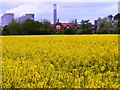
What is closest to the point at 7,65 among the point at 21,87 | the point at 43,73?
the point at 43,73

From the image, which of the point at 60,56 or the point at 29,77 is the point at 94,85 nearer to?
the point at 29,77

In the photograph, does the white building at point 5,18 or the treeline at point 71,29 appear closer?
the white building at point 5,18

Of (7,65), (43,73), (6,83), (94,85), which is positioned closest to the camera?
(94,85)

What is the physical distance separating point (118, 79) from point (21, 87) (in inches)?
53.8

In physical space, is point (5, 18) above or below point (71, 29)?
above

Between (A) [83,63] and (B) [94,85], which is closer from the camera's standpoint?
(B) [94,85]

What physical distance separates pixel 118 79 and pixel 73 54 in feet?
9.90

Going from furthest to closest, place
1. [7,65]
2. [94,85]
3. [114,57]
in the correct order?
1. [114,57]
2. [7,65]
3. [94,85]

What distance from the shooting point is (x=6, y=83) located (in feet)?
15.6

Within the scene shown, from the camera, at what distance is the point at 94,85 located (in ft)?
14.4

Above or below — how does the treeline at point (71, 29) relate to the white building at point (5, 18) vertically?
below

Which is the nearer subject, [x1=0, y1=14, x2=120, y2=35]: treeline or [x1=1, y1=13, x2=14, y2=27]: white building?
[x1=1, y1=13, x2=14, y2=27]: white building

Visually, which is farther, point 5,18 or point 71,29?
point 71,29

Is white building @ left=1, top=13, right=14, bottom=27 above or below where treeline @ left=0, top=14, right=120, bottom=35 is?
above
